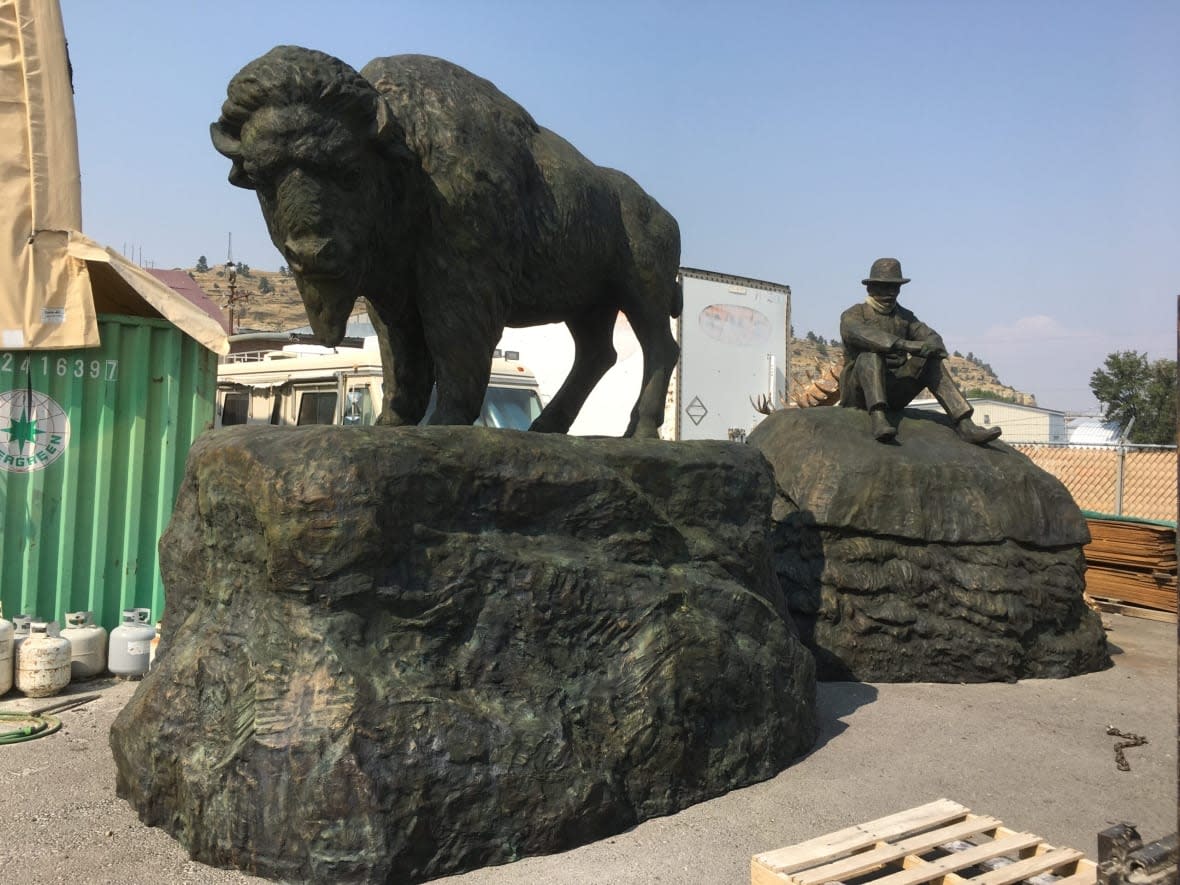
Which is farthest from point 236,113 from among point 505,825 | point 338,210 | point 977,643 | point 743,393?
point 743,393

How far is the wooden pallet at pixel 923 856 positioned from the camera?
284cm

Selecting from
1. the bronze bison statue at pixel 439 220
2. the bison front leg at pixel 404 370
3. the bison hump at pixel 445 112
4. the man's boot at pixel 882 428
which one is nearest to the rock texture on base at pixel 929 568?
the man's boot at pixel 882 428

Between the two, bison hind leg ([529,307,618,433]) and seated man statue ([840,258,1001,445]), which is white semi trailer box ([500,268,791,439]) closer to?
seated man statue ([840,258,1001,445])

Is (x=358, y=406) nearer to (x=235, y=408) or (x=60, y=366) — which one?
Answer: (x=235, y=408)

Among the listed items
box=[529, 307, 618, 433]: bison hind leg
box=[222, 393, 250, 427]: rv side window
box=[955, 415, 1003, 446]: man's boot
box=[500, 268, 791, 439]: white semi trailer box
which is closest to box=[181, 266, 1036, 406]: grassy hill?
box=[500, 268, 791, 439]: white semi trailer box

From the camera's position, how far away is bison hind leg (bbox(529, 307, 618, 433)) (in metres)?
4.79

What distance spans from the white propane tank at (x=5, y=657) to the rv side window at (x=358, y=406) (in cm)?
428

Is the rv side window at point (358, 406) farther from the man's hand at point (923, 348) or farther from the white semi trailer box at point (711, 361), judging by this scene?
the man's hand at point (923, 348)

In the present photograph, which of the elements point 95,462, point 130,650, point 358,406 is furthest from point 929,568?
point 358,406

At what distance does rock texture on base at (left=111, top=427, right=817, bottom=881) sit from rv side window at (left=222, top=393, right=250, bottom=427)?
7.30 m

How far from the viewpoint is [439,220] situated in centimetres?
372

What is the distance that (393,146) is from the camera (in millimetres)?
3502

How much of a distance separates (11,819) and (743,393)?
13.7 m

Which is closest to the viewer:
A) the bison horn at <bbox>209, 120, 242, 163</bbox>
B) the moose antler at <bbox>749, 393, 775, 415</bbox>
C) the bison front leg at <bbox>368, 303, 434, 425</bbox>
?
the bison horn at <bbox>209, 120, 242, 163</bbox>
